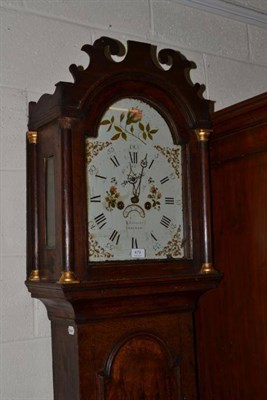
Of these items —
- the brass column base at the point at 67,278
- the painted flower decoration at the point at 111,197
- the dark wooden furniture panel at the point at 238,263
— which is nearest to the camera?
the brass column base at the point at 67,278

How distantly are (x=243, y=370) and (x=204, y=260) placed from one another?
33 centimetres

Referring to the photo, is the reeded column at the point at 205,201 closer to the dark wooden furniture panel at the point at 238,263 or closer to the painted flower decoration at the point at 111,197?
the dark wooden furniture panel at the point at 238,263

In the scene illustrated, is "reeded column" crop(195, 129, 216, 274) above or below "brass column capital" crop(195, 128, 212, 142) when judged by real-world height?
below

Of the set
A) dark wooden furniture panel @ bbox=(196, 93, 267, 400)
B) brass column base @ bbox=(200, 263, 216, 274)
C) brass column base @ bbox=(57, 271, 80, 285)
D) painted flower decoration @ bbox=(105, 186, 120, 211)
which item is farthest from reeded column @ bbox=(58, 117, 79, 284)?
dark wooden furniture panel @ bbox=(196, 93, 267, 400)

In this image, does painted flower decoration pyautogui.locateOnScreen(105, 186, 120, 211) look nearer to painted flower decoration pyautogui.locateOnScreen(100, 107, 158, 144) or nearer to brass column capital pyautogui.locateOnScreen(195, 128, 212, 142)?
painted flower decoration pyautogui.locateOnScreen(100, 107, 158, 144)

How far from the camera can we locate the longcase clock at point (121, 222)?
132 centimetres

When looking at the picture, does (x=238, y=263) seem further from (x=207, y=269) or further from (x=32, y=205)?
(x=32, y=205)

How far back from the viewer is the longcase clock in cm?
132

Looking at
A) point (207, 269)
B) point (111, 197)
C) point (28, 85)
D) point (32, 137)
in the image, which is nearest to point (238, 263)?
point (207, 269)

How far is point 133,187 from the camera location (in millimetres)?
1416

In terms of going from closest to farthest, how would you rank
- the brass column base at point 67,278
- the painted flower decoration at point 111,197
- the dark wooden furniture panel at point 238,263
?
the brass column base at point 67,278 < the painted flower decoration at point 111,197 < the dark wooden furniture panel at point 238,263

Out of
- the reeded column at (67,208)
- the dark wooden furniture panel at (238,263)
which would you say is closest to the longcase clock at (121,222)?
the reeded column at (67,208)

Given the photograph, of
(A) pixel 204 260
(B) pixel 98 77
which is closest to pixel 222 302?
(A) pixel 204 260

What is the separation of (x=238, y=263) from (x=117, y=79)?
1.91ft
